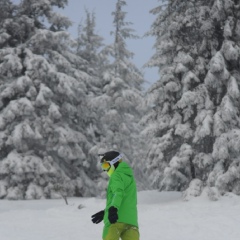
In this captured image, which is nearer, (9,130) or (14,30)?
(9,130)

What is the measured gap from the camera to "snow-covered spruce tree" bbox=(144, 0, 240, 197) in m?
16.2

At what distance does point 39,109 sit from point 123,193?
1803 centimetres

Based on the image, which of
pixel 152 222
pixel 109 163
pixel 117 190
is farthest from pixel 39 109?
pixel 117 190

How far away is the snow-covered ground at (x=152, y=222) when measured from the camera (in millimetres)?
10945

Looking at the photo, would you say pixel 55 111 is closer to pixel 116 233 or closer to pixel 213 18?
pixel 213 18

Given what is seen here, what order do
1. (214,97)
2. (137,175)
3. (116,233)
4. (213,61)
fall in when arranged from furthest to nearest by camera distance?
(137,175) → (214,97) → (213,61) → (116,233)

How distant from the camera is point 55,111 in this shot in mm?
22047

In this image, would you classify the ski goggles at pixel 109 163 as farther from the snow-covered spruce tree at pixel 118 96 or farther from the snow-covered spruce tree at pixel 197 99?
the snow-covered spruce tree at pixel 118 96

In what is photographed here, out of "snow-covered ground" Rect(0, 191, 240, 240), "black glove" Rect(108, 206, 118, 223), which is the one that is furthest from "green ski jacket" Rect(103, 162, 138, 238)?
"snow-covered ground" Rect(0, 191, 240, 240)

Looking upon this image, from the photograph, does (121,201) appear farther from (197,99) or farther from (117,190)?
(197,99)

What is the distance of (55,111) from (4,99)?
2893 mm

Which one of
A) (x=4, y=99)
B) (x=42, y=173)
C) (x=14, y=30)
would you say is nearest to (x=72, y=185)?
(x=42, y=173)

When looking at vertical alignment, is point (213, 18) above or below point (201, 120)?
above

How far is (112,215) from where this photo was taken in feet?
16.8
